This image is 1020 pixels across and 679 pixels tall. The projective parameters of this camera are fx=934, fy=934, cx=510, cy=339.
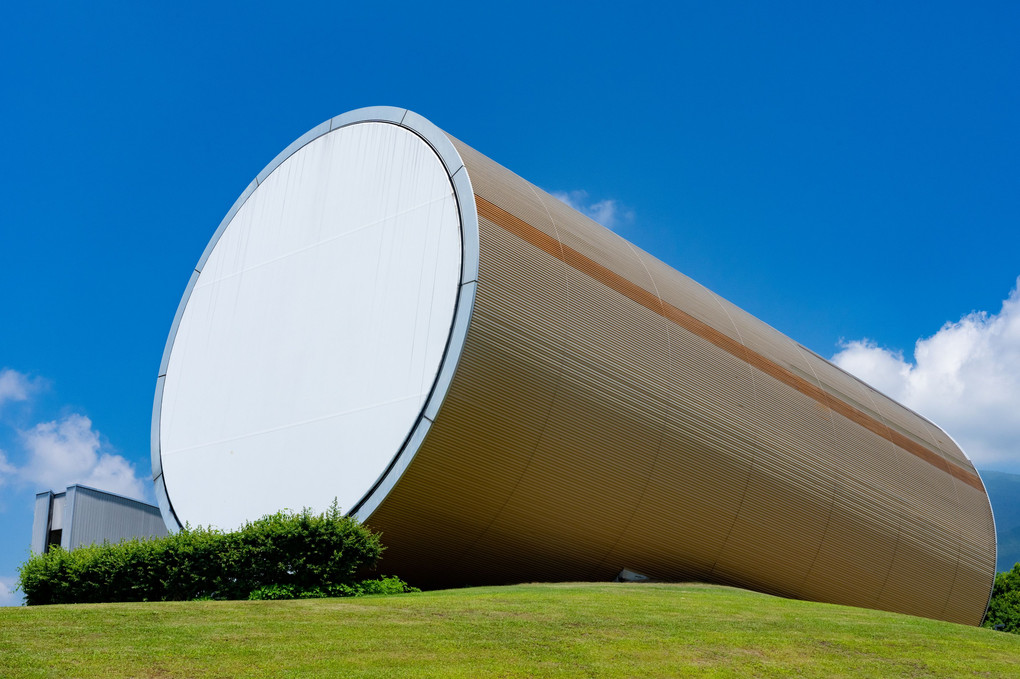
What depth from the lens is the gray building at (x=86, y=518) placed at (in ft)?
74.4

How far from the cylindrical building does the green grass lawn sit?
327 centimetres

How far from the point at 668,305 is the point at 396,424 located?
7.27 m

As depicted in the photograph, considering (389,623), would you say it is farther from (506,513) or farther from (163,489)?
(163,489)

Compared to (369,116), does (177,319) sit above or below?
below

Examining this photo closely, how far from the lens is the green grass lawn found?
9430 millimetres

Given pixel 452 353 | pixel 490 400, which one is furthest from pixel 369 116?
pixel 490 400

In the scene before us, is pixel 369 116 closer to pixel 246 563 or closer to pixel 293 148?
pixel 293 148

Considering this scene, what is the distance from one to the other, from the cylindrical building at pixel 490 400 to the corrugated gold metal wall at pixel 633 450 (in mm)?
58

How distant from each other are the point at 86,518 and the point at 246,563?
9.99m

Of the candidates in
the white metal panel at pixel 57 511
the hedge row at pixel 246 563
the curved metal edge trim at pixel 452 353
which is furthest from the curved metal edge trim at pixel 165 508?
the curved metal edge trim at pixel 452 353

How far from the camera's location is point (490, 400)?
1656 centimetres

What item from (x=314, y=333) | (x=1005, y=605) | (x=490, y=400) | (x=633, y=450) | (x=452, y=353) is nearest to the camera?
(x=452, y=353)

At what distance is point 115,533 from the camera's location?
23.7 metres

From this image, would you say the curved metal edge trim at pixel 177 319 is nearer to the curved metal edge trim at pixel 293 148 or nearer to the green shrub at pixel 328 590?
the curved metal edge trim at pixel 293 148
